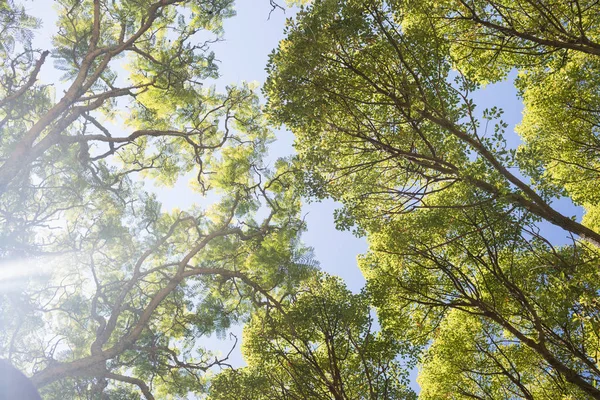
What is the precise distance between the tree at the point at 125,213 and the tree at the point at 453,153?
103 inches

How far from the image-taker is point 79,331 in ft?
28.3

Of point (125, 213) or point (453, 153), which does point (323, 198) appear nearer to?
point (453, 153)

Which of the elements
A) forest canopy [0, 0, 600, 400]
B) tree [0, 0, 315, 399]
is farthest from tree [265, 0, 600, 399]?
tree [0, 0, 315, 399]

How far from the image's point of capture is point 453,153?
18.4 feet

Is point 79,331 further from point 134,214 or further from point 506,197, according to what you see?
point 506,197

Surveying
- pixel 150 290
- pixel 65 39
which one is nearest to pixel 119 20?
pixel 65 39

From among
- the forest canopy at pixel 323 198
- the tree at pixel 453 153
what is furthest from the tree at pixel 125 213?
the tree at pixel 453 153

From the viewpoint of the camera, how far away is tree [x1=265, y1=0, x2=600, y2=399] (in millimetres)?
4867

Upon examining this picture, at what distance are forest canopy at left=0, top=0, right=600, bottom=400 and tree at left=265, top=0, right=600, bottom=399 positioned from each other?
47 mm

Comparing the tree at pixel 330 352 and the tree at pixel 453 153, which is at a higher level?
the tree at pixel 453 153

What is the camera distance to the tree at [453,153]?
16.0 ft

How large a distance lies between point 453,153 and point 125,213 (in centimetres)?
743

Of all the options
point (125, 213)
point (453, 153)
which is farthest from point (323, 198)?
point (125, 213)

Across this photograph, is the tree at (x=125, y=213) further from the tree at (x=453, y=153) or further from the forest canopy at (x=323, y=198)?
the tree at (x=453, y=153)
